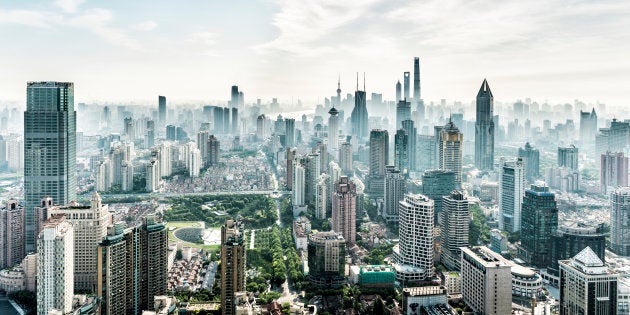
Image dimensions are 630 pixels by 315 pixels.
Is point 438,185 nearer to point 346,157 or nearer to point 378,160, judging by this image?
point 378,160

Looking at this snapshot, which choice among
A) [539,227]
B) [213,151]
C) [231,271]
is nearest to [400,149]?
[213,151]

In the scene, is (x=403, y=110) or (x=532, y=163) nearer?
(x=532, y=163)

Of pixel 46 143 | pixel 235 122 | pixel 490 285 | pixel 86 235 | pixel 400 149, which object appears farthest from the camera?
pixel 235 122

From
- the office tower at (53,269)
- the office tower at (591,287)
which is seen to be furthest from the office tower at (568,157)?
the office tower at (53,269)

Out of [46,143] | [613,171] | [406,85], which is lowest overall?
[613,171]

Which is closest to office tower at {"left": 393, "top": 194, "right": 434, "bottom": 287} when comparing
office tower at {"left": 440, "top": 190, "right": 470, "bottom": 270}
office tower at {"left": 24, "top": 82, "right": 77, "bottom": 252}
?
office tower at {"left": 440, "top": 190, "right": 470, "bottom": 270}

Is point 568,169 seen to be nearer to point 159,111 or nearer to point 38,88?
point 38,88

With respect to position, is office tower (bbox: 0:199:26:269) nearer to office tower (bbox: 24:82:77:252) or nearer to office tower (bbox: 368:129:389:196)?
office tower (bbox: 24:82:77:252)
